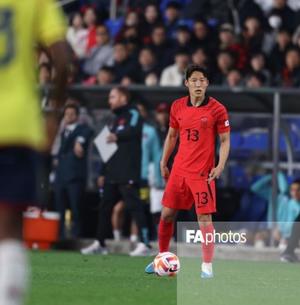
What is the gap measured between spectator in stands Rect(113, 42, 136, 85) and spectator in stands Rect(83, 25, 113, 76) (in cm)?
68

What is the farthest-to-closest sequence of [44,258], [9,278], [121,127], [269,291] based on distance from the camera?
Result: [121,127] < [44,258] < [269,291] < [9,278]

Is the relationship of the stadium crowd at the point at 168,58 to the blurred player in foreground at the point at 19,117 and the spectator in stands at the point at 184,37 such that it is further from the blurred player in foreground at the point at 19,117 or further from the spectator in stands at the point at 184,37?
the blurred player in foreground at the point at 19,117

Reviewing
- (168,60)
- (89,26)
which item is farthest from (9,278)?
(89,26)

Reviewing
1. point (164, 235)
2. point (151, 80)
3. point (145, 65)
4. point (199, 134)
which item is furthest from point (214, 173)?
point (145, 65)

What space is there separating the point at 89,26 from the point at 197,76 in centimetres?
851

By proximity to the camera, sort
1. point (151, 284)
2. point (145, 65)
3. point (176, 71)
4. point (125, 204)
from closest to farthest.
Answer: point (151, 284)
point (125, 204)
point (176, 71)
point (145, 65)

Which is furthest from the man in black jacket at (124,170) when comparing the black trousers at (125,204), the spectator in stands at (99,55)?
the spectator in stands at (99,55)

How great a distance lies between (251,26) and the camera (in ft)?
63.8

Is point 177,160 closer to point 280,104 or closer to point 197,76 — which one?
point 197,76

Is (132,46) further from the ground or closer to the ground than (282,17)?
closer to the ground

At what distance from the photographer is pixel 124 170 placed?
16703mm

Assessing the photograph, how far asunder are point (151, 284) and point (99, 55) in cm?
930

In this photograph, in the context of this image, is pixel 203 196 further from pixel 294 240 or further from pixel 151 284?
pixel 294 240

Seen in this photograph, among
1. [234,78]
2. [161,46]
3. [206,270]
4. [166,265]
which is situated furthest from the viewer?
[161,46]
